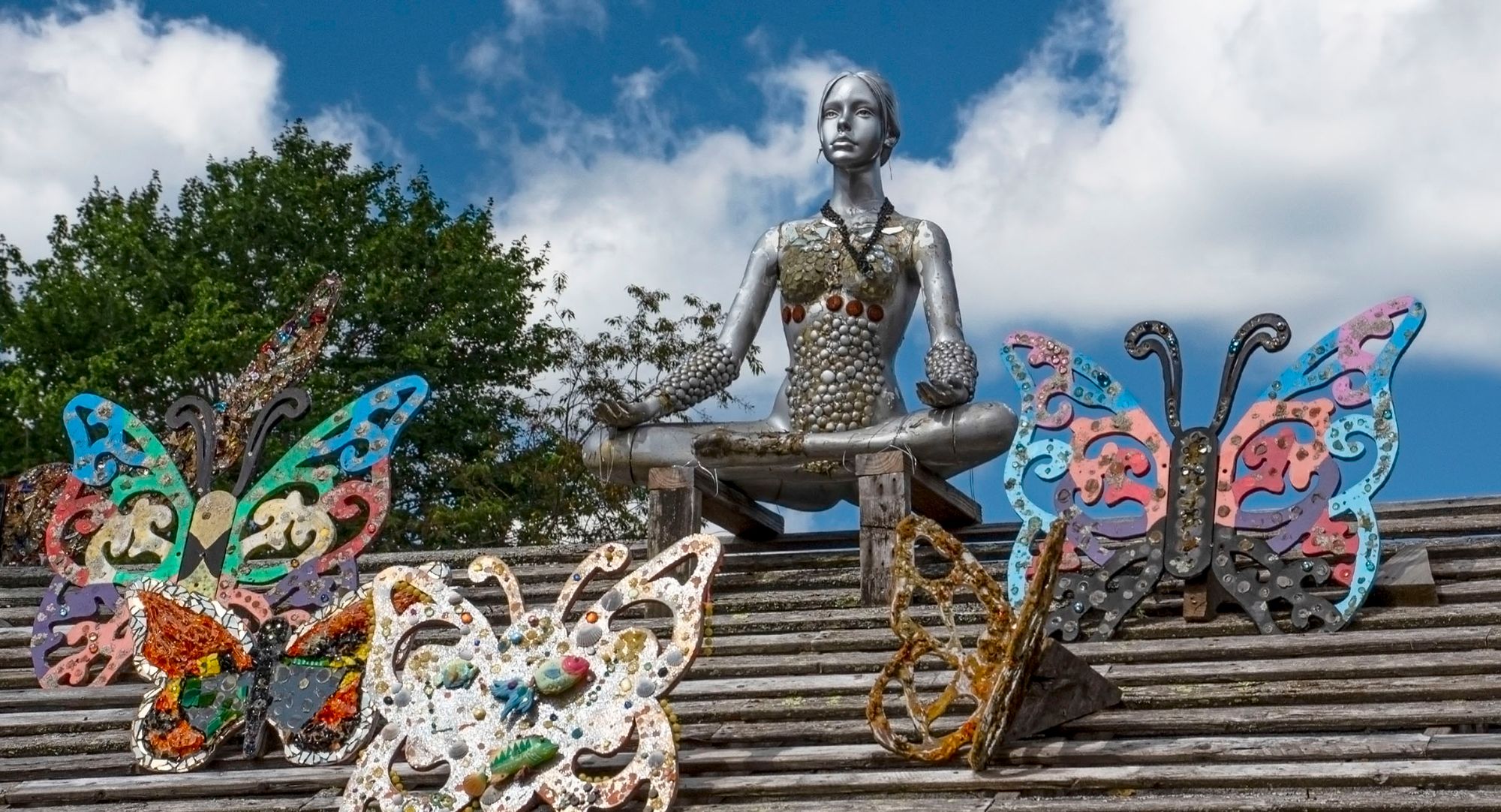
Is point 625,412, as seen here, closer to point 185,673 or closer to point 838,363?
point 838,363

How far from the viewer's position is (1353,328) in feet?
24.1

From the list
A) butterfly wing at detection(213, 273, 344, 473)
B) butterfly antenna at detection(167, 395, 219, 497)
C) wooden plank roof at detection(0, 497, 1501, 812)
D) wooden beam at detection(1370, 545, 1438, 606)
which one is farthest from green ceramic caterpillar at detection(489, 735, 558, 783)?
butterfly wing at detection(213, 273, 344, 473)

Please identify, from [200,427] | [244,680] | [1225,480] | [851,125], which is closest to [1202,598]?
[1225,480]

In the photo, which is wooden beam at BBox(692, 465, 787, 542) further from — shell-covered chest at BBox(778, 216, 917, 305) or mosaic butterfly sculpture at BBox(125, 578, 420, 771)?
mosaic butterfly sculpture at BBox(125, 578, 420, 771)

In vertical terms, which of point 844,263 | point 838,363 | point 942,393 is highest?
point 844,263

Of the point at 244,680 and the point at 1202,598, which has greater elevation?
the point at 1202,598

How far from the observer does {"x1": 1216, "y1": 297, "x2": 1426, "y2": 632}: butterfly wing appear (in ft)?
22.7

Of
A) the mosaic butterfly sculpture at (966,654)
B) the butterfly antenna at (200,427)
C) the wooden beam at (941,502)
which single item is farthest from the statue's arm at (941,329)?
the butterfly antenna at (200,427)

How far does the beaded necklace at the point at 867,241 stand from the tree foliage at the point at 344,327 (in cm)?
737

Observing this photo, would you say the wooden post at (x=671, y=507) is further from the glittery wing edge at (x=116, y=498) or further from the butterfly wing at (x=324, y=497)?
the glittery wing edge at (x=116, y=498)

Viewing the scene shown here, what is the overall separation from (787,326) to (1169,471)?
1.95 m

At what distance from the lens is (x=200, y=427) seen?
8875 millimetres

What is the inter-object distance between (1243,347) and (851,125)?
2.08 metres

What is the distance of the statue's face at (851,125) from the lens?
346 inches
